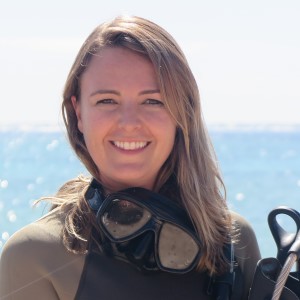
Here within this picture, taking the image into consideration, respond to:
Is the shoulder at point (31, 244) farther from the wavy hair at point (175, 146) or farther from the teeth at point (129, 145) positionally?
the teeth at point (129, 145)

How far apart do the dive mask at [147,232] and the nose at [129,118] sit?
18cm

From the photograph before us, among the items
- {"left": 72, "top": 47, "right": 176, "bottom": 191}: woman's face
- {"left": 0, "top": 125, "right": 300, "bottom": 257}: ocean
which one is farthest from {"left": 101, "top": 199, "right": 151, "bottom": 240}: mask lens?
{"left": 0, "top": 125, "right": 300, "bottom": 257}: ocean

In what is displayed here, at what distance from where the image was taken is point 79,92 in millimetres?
2453

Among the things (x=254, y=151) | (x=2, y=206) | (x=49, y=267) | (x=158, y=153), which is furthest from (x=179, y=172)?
(x=254, y=151)

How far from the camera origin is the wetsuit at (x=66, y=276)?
229 centimetres

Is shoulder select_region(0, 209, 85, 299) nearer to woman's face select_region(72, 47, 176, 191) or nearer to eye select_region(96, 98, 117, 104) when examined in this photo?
woman's face select_region(72, 47, 176, 191)

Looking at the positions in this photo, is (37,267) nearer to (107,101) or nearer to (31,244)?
(31,244)

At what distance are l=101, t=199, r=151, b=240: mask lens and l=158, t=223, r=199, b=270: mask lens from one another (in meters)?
0.07

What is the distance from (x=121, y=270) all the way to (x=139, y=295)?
8cm

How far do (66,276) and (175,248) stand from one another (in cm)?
31

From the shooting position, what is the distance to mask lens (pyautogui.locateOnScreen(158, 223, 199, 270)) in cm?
230

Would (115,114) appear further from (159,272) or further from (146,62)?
(159,272)

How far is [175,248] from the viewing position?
2.31 meters

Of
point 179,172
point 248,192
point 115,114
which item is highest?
point 115,114
